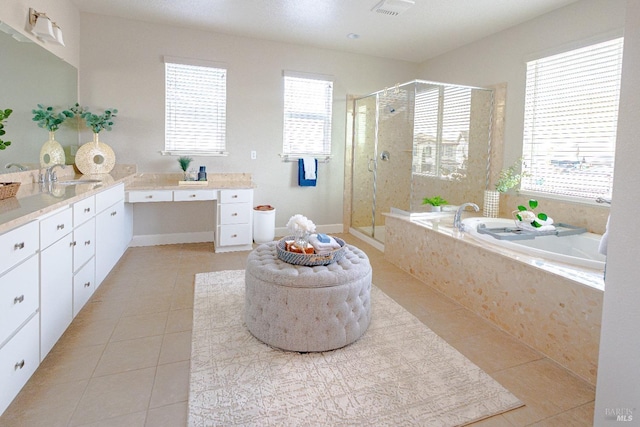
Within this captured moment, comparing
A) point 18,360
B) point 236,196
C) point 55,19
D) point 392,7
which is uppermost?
point 392,7

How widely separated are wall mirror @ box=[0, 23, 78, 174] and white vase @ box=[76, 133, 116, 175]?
34 cm

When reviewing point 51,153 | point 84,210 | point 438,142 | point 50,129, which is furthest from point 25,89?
point 438,142

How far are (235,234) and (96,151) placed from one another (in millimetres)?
1680

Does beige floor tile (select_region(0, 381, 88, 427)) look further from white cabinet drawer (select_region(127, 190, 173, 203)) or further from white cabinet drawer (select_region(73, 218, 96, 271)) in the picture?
white cabinet drawer (select_region(127, 190, 173, 203))

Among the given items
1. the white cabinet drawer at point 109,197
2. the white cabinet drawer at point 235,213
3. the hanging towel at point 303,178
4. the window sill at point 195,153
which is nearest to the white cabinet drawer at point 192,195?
the white cabinet drawer at point 235,213

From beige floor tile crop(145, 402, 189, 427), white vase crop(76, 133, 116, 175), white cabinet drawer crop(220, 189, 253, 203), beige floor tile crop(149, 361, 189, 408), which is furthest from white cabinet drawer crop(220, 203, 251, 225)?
beige floor tile crop(145, 402, 189, 427)


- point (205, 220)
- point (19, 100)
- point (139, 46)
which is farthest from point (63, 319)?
point (139, 46)

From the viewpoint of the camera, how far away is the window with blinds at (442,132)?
3.96 metres

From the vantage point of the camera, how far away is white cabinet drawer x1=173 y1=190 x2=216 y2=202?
3.86 metres

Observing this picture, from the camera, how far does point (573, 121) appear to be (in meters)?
3.21

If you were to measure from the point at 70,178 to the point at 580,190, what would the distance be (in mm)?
4748

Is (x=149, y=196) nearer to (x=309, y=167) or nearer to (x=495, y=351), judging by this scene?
(x=309, y=167)

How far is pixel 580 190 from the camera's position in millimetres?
3176

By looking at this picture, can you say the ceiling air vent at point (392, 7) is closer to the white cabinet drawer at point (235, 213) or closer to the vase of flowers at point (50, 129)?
the white cabinet drawer at point (235, 213)
